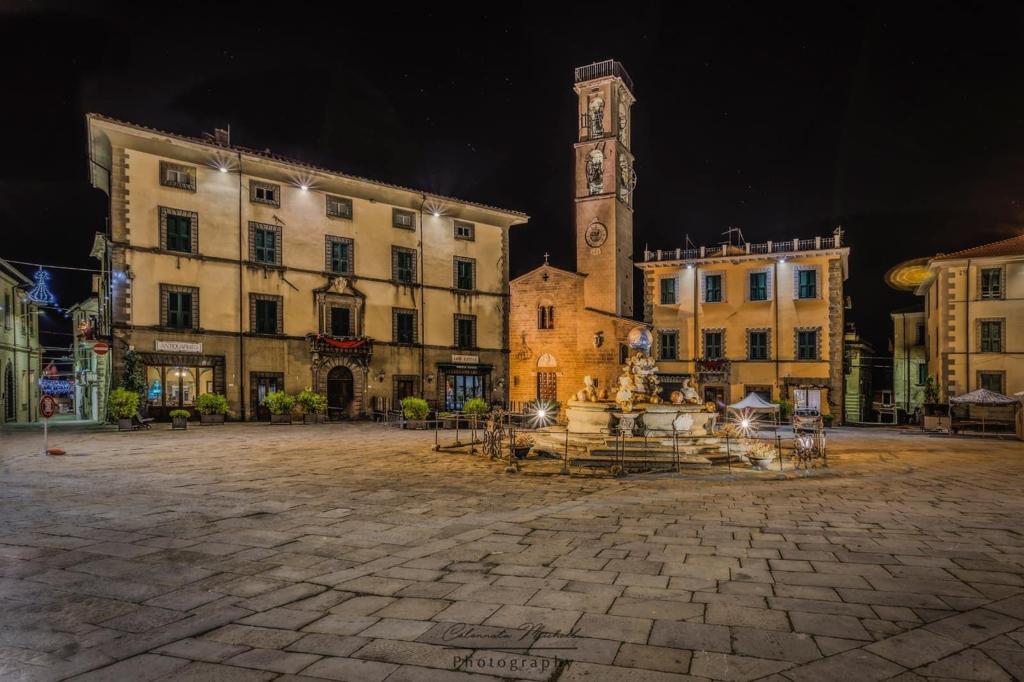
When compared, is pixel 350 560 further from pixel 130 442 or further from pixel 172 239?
pixel 172 239

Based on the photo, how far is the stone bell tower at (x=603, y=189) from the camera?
37812 mm

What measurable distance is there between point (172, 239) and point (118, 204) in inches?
89.6

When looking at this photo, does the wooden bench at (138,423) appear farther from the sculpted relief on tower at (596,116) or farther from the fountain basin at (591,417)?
the sculpted relief on tower at (596,116)

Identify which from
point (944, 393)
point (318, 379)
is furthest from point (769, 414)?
point (318, 379)

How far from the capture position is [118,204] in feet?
81.8

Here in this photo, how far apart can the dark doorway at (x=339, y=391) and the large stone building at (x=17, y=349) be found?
13863 mm

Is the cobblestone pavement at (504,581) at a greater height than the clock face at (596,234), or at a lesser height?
lesser

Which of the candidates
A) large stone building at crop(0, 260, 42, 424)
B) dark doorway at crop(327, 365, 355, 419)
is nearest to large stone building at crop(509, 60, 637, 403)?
dark doorway at crop(327, 365, 355, 419)

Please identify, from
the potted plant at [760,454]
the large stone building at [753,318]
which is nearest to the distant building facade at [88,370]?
the large stone building at [753,318]

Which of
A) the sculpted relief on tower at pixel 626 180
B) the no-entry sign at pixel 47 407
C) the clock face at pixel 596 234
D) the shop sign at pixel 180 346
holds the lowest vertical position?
the no-entry sign at pixel 47 407

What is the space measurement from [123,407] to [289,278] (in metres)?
9.34

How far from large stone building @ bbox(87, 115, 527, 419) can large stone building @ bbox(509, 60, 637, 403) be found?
285 cm

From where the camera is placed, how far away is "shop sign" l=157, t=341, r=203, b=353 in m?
25.6

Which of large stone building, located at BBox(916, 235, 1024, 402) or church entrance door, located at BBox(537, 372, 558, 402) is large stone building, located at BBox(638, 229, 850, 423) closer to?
large stone building, located at BBox(916, 235, 1024, 402)
